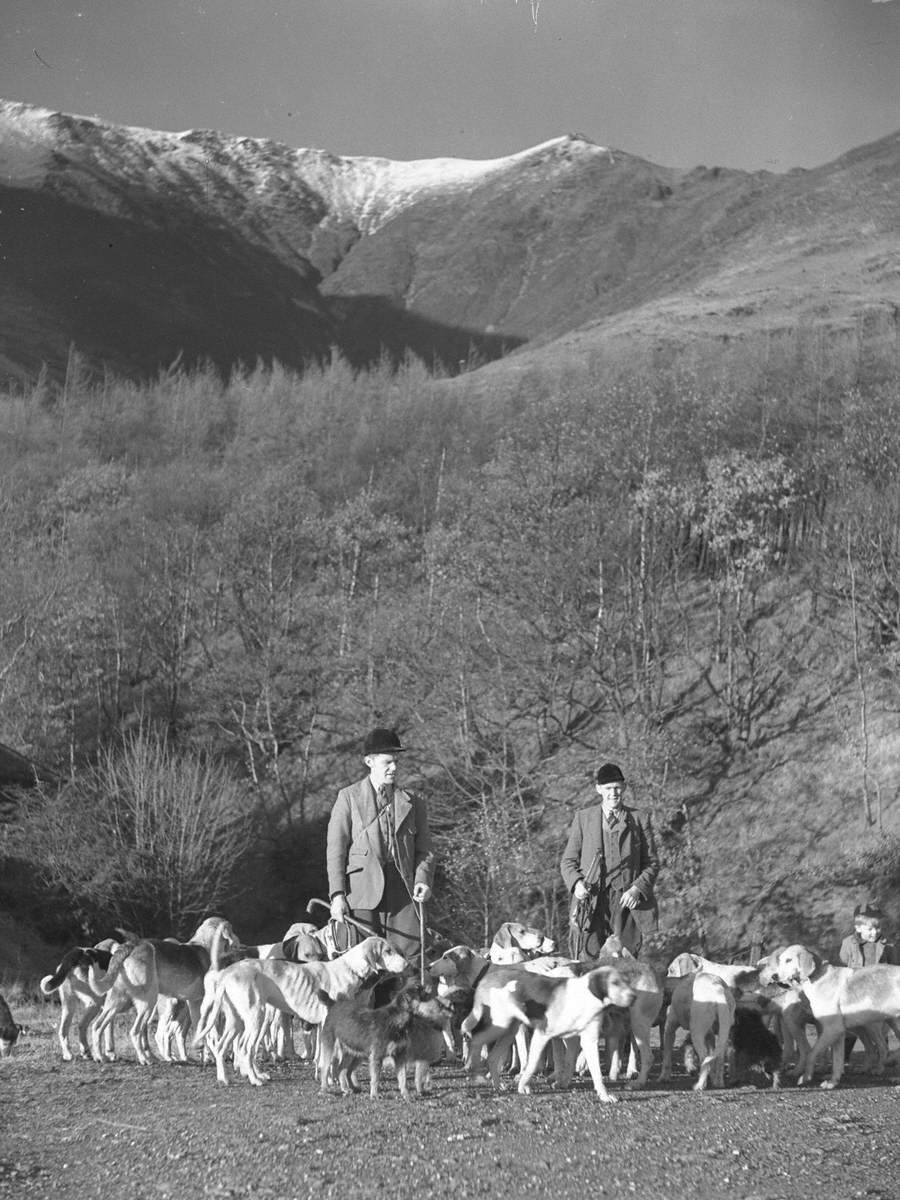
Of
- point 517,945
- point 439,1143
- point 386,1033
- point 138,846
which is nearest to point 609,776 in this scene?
point 517,945

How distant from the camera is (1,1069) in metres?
10.5

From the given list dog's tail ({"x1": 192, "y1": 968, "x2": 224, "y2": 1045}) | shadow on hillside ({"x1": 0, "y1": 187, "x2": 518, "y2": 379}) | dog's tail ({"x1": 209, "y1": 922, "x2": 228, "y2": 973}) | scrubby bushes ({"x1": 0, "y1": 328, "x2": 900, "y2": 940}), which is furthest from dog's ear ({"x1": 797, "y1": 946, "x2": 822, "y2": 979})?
shadow on hillside ({"x1": 0, "y1": 187, "x2": 518, "y2": 379})

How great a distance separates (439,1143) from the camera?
24.5 ft

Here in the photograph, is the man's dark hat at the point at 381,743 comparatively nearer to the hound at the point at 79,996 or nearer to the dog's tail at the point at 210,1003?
the dog's tail at the point at 210,1003

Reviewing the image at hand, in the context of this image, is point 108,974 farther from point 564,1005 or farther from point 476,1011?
point 564,1005

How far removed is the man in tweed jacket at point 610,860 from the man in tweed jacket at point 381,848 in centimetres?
141

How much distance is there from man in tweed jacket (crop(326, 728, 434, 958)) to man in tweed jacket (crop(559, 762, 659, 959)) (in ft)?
4.62

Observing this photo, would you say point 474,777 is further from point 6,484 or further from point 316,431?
point 316,431

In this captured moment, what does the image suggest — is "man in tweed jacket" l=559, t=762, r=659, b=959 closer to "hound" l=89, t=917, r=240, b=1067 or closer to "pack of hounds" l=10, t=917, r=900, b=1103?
"pack of hounds" l=10, t=917, r=900, b=1103

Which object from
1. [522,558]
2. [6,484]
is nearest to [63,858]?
[522,558]

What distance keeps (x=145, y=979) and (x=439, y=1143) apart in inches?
205

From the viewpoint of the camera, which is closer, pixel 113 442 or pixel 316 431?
pixel 316 431

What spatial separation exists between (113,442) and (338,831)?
311 feet

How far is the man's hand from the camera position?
11359mm
